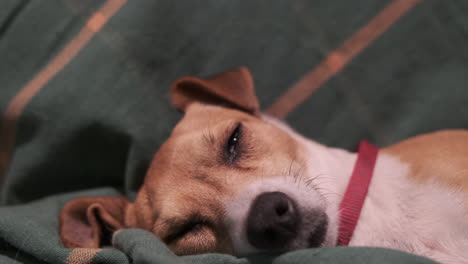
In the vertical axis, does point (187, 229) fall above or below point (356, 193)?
below

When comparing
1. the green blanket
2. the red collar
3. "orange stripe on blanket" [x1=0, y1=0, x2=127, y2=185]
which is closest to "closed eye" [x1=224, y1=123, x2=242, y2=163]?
the red collar

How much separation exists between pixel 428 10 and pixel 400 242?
68.6 inches

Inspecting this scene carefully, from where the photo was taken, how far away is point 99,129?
2.41m

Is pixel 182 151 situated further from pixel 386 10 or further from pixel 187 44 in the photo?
pixel 386 10

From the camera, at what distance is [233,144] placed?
76.7 inches

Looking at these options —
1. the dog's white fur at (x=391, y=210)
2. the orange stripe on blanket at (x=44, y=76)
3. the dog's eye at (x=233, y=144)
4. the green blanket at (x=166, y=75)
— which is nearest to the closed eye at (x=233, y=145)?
the dog's eye at (x=233, y=144)

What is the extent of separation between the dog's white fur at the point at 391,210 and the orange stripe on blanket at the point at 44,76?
56.5 inches

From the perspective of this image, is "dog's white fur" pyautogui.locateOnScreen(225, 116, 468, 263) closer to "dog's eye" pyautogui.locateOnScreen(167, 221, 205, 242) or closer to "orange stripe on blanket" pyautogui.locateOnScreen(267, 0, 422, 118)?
"dog's eye" pyautogui.locateOnScreen(167, 221, 205, 242)

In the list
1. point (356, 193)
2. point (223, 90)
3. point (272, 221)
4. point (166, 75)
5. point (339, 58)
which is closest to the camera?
point (272, 221)

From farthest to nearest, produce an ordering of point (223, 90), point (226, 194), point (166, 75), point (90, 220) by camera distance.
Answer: point (166, 75), point (223, 90), point (90, 220), point (226, 194)

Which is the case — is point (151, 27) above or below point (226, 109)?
above

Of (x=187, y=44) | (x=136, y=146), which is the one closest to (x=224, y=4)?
(x=187, y=44)

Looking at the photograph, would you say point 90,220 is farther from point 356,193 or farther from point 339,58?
point 339,58

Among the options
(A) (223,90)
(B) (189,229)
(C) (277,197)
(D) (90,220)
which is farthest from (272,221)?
(D) (90,220)
